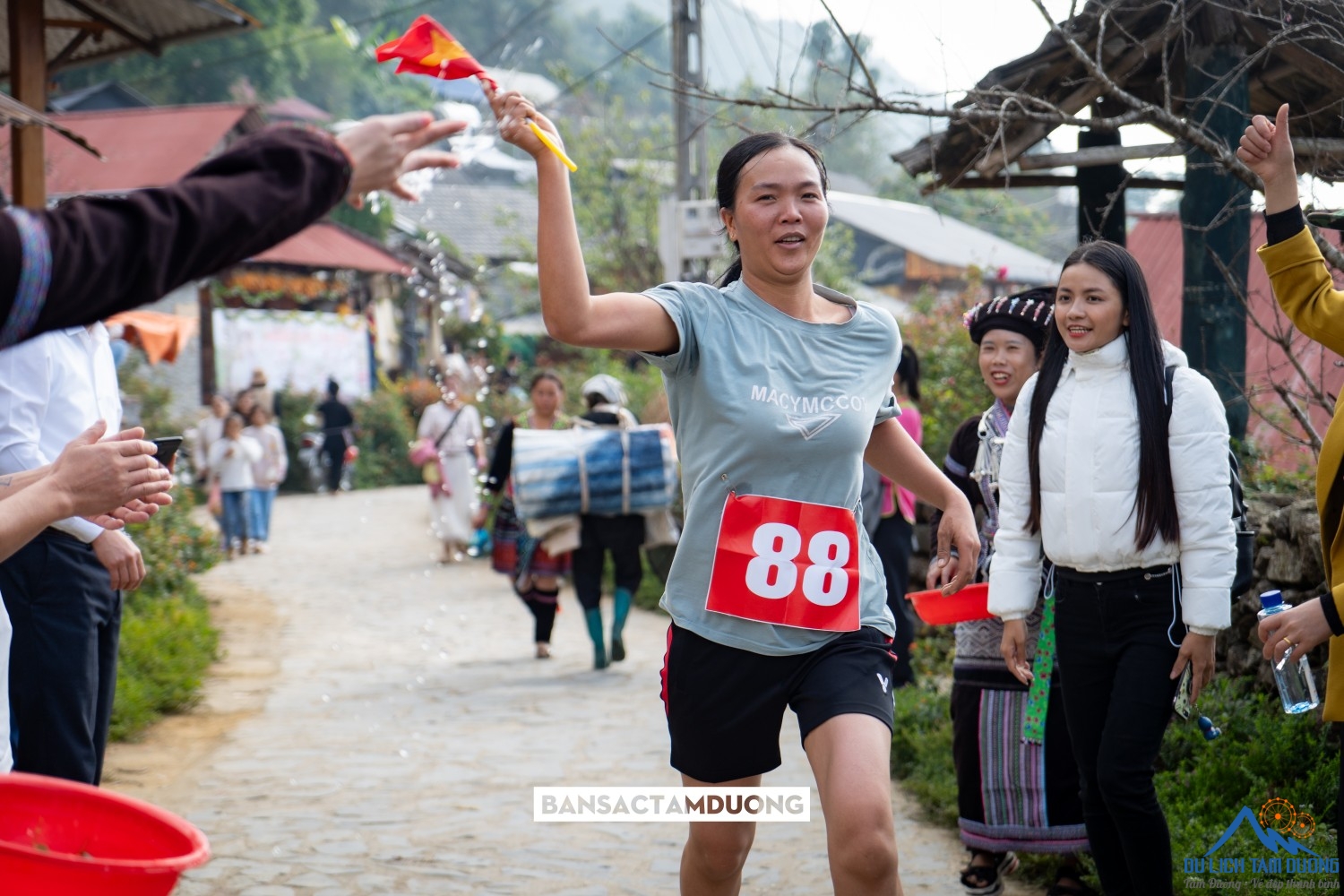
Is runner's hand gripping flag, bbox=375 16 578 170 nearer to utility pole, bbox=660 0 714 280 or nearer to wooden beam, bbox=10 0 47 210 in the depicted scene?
wooden beam, bbox=10 0 47 210

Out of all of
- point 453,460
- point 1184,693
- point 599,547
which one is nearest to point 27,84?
point 599,547

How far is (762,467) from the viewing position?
3.16 meters

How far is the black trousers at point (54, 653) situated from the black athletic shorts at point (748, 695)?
1.67 meters

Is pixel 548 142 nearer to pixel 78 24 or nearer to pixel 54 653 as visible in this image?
pixel 54 653

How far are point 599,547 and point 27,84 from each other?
4.53m

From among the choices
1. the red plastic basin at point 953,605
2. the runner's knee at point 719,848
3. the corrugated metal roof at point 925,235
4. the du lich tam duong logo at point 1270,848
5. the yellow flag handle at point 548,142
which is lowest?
the du lich tam duong logo at point 1270,848

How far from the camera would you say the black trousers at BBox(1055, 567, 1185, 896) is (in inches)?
139

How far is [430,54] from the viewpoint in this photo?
248 cm

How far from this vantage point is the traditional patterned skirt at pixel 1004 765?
14.7 ft

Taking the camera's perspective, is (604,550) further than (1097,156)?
Yes

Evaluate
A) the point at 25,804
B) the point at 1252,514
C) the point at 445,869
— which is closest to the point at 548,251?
the point at 25,804

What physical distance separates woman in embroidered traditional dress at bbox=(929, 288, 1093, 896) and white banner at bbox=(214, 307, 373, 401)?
79.4 feet

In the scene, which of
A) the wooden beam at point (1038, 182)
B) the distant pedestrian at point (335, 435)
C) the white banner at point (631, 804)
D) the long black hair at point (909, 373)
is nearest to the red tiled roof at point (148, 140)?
the distant pedestrian at point (335, 435)

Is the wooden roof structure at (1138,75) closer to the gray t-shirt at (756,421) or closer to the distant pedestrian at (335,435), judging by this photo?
the gray t-shirt at (756,421)
